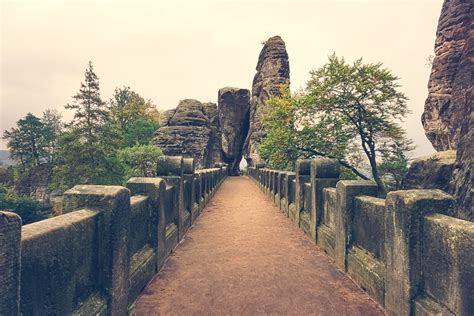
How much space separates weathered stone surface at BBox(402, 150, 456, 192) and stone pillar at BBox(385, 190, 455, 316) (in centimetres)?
1503

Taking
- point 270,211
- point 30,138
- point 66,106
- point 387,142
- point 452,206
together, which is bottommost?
point 270,211

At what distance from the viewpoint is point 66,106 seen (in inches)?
1278

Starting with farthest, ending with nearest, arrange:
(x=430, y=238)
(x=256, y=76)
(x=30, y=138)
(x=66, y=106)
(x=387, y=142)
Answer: (x=256, y=76) < (x=30, y=138) < (x=66, y=106) < (x=387, y=142) < (x=430, y=238)

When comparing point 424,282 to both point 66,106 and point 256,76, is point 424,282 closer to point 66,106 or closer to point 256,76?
point 66,106

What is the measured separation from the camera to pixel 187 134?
3844cm

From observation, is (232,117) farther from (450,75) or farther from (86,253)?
(86,253)

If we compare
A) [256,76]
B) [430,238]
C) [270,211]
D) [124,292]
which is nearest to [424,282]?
[430,238]

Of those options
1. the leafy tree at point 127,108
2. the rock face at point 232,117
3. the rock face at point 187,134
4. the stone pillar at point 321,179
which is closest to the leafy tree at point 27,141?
the leafy tree at point 127,108

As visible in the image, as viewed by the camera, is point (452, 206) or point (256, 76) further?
point (256, 76)

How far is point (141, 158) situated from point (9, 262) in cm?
2765

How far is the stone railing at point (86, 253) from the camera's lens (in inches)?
58.0

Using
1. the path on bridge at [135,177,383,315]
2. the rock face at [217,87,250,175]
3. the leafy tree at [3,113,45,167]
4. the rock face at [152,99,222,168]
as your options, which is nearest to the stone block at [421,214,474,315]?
the path on bridge at [135,177,383,315]

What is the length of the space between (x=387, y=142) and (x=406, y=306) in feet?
69.5

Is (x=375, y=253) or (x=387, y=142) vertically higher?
(x=387, y=142)
